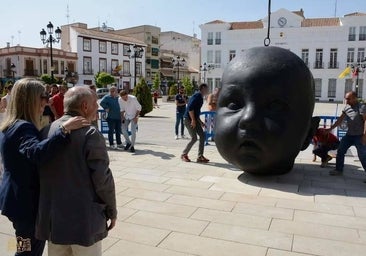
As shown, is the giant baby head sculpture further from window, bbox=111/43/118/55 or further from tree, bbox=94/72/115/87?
window, bbox=111/43/118/55

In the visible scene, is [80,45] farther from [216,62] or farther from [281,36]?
[281,36]

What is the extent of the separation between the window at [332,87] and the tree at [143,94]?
36384mm

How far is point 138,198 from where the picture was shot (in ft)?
19.1

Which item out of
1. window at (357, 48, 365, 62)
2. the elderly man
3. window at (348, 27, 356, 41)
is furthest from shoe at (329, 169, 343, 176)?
window at (348, 27, 356, 41)

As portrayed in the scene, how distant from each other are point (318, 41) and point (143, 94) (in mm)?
36768

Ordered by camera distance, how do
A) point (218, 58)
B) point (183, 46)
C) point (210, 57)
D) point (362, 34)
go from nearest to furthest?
1. point (362, 34)
2. point (218, 58)
3. point (210, 57)
4. point (183, 46)

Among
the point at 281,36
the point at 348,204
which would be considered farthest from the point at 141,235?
the point at 281,36

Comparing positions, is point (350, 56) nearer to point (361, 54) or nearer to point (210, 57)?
point (361, 54)

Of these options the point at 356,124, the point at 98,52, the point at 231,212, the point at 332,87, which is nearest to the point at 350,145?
the point at 356,124

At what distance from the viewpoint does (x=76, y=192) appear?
8.11 ft

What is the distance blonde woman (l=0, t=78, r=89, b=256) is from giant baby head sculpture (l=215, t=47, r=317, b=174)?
4.03m

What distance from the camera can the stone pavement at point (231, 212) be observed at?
411 cm

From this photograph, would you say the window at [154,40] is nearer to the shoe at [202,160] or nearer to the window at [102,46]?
the window at [102,46]

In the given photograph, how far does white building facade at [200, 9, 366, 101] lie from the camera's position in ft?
160
